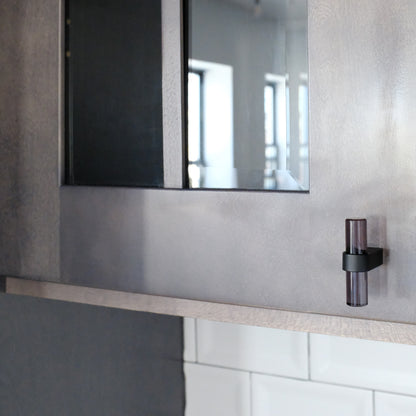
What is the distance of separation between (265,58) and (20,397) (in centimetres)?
51

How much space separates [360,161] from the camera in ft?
1.44

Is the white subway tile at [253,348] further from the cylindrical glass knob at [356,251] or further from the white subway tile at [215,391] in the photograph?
the cylindrical glass knob at [356,251]

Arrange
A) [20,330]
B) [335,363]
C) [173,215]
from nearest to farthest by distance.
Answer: [173,215], [20,330], [335,363]

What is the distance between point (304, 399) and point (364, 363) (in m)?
0.11

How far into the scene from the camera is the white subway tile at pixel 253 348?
86cm

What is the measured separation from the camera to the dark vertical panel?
0.54 m

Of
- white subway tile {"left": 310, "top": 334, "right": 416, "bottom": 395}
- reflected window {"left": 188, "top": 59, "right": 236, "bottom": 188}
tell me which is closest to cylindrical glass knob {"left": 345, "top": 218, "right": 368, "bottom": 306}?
reflected window {"left": 188, "top": 59, "right": 236, "bottom": 188}

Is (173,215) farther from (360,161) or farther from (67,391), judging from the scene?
(67,391)

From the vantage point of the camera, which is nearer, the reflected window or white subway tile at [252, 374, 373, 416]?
the reflected window

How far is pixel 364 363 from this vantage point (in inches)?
31.9

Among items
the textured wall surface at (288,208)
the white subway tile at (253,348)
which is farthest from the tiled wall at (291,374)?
the textured wall surface at (288,208)

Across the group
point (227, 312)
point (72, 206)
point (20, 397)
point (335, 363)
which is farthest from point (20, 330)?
point (335, 363)

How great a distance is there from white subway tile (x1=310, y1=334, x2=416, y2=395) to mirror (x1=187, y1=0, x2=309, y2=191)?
1.37 feet

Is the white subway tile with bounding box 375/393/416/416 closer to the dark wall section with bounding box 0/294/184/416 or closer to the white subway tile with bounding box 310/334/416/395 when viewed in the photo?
the white subway tile with bounding box 310/334/416/395
